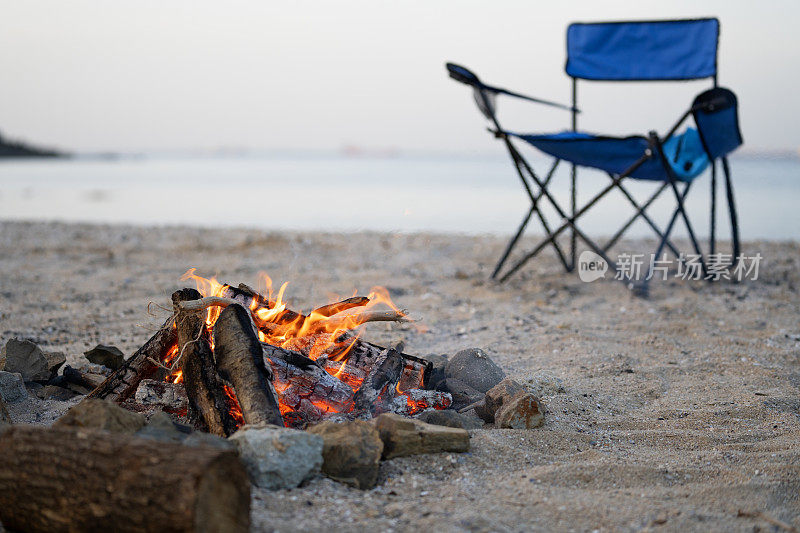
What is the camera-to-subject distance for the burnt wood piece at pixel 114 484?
1.35 m

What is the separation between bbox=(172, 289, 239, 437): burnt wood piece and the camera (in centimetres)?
200

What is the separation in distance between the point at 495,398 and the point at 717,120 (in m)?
2.56

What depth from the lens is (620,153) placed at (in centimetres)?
407

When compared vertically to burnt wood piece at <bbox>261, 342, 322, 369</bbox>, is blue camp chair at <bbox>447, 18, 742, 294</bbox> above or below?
above

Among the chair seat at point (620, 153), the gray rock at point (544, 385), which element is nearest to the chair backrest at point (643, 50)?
the chair seat at point (620, 153)

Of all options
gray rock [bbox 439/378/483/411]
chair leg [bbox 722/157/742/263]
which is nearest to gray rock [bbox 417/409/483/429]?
gray rock [bbox 439/378/483/411]

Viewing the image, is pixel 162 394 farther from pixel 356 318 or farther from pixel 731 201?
pixel 731 201

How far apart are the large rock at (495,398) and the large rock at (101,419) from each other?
1137mm

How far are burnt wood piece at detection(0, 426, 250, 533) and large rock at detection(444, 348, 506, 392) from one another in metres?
1.27

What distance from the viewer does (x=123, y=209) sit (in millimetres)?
11133

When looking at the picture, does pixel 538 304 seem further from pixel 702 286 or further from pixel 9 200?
pixel 9 200

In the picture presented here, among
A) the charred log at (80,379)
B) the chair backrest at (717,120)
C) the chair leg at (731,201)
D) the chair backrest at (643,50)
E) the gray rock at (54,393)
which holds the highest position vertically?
the chair backrest at (643,50)

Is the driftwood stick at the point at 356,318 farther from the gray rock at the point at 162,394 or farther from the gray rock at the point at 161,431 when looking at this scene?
the gray rock at the point at 161,431

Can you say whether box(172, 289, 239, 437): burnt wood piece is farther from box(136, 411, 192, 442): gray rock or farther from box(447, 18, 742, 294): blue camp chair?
box(447, 18, 742, 294): blue camp chair
